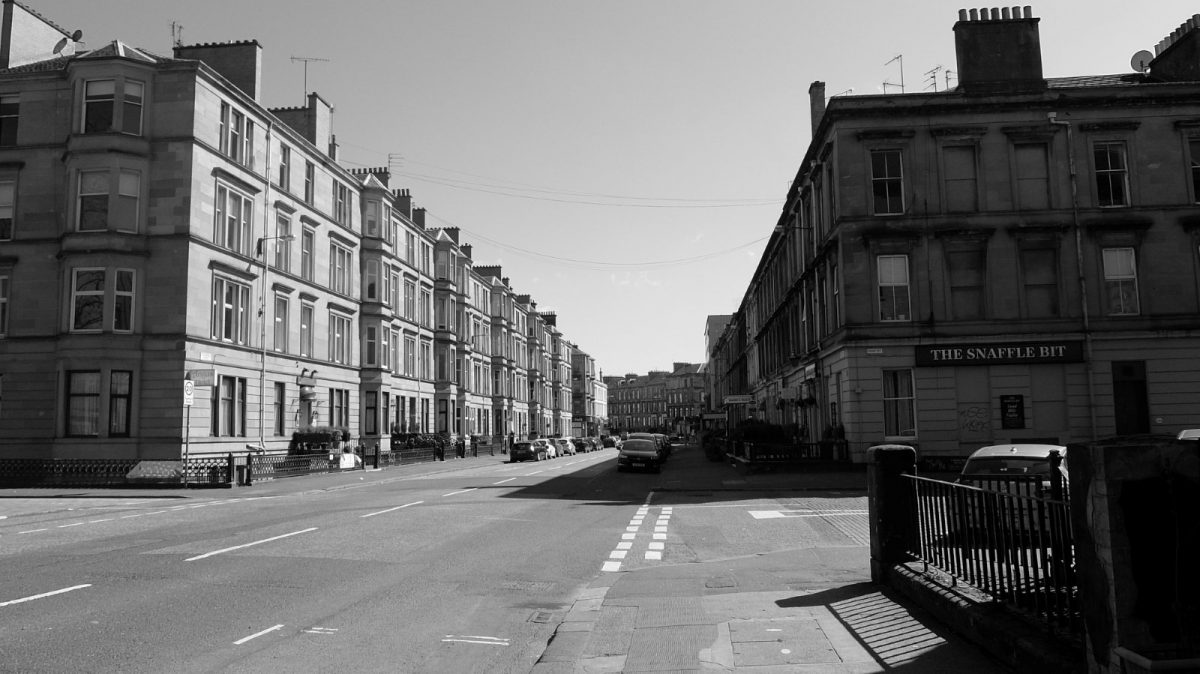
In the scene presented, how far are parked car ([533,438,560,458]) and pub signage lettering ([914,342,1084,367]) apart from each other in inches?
1275

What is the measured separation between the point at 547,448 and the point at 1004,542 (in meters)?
56.3

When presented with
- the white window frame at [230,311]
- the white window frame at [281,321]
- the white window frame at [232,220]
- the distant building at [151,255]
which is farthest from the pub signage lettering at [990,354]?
the white window frame at [281,321]

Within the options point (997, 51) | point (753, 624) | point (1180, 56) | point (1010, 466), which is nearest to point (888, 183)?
point (997, 51)

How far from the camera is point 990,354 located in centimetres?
3008

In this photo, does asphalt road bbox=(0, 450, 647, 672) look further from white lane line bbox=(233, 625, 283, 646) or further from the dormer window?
the dormer window

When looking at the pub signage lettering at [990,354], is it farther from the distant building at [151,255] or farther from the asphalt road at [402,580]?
the distant building at [151,255]

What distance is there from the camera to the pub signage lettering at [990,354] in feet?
98.6

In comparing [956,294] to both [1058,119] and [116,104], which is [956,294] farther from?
[116,104]

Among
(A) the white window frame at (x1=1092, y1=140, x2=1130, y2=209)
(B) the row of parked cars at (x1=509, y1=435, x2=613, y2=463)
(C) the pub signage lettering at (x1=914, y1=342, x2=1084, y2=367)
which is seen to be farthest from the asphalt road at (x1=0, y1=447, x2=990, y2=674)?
(B) the row of parked cars at (x1=509, y1=435, x2=613, y2=463)

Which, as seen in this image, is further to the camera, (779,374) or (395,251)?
(395,251)

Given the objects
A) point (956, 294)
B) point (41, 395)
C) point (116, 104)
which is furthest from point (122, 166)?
point (956, 294)

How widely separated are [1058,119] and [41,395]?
130 ft

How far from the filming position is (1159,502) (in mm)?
4336

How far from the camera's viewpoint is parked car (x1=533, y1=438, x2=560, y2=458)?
59.1 m
